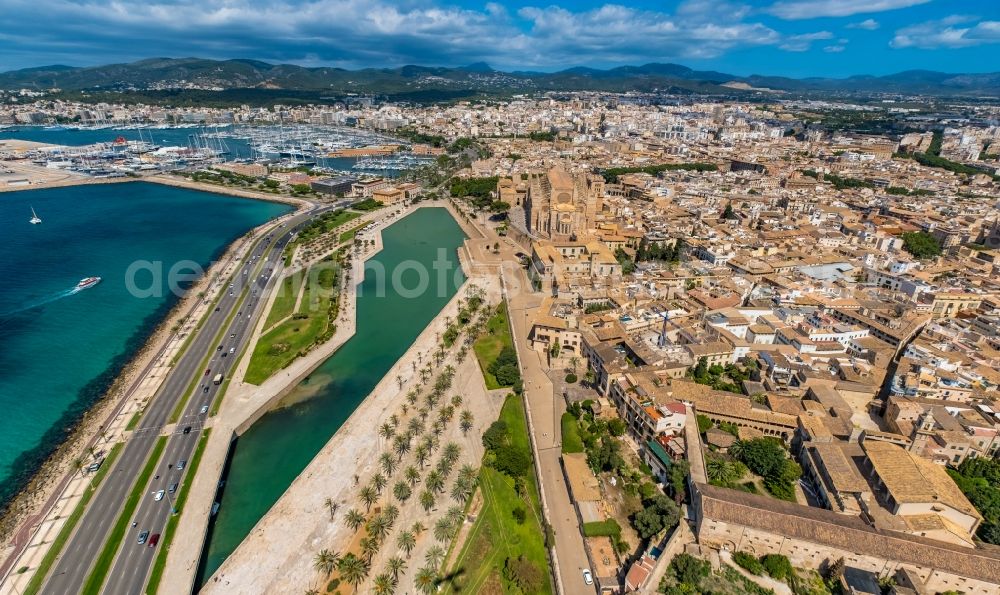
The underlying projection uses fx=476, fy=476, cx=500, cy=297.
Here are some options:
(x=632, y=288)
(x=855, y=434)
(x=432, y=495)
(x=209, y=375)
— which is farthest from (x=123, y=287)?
(x=855, y=434)

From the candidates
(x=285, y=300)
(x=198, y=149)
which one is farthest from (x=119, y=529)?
(x=198, y=149)

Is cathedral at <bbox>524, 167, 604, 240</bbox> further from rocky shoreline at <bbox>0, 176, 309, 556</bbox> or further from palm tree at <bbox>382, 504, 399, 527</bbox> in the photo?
palm tree at <bbox>382, 504, 399, 527</bbox>

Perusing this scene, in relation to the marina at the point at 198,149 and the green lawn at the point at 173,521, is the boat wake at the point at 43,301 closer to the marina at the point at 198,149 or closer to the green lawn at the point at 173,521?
the green lawn at the point at 173,521

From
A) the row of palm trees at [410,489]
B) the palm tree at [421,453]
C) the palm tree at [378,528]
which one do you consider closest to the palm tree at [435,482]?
the row of palm trees at [410,489]

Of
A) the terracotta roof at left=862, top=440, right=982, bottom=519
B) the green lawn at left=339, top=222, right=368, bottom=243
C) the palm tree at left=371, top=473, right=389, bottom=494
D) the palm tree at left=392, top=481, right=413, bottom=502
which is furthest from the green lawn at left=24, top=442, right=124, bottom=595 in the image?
the green lawn at left=339, top=222, right=368, bottom=243

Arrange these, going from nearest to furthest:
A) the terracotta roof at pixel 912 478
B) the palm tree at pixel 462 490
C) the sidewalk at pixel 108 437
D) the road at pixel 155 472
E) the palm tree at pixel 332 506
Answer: the road at pixel 155 472 → the terracotta roof at pixel 912 478 → the sidewalk at pixel 108 437 → the palm tree at pixel 332 506 → the palm tree at pixel 462 490

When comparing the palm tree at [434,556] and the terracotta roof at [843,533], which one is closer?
the terracotta roof at [843,533]

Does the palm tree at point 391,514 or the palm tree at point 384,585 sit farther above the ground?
the palm tree at point 391,514

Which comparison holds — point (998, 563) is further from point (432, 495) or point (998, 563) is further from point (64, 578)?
point (64, 578)
